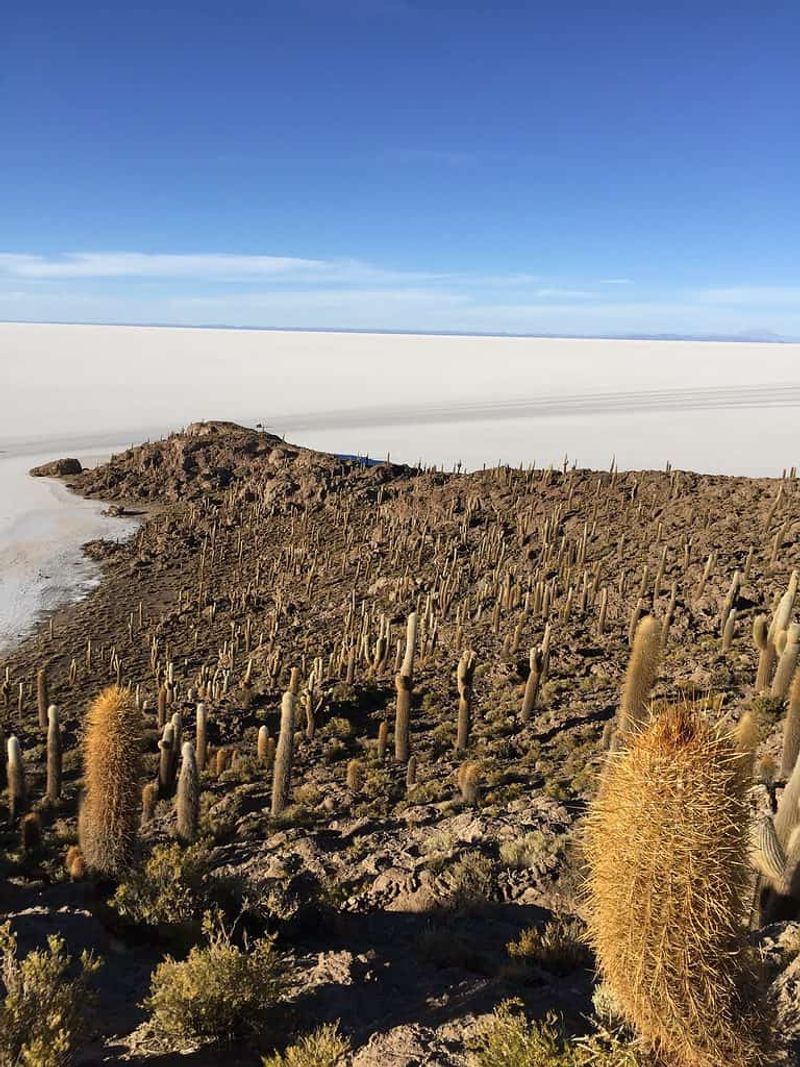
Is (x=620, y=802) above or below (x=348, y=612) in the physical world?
above

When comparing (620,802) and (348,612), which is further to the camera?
(348,612)

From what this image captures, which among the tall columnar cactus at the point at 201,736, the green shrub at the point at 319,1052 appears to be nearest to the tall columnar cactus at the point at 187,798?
the tall columnar cactus at the point at 201,736

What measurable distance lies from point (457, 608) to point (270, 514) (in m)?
13.5

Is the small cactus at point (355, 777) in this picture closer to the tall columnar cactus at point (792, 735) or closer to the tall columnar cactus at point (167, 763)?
the tall columnar cactus at point (167, 763)

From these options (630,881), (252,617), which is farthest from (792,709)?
(252,617)

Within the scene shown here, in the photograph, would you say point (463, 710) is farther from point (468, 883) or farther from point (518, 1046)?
point (518, 1046)

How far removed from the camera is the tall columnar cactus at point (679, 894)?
12.9ft

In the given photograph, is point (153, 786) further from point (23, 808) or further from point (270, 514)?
point (270, 514)

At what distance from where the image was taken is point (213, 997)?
5.61 meters

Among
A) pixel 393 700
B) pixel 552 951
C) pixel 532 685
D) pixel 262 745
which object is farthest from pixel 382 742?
pixel 552 951

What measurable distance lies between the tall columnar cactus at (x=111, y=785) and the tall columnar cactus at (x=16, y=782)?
→ 13.0ft

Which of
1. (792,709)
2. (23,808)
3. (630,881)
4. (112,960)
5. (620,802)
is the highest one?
(620,802)

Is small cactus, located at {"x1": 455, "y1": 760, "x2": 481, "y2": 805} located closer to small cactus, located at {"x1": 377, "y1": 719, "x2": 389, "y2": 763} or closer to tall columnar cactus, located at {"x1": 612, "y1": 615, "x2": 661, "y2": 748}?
small cactus, located at {"x1": 377, "y1": 719, "x2": 389, "y2": 763}

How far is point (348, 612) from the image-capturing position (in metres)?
21.1
